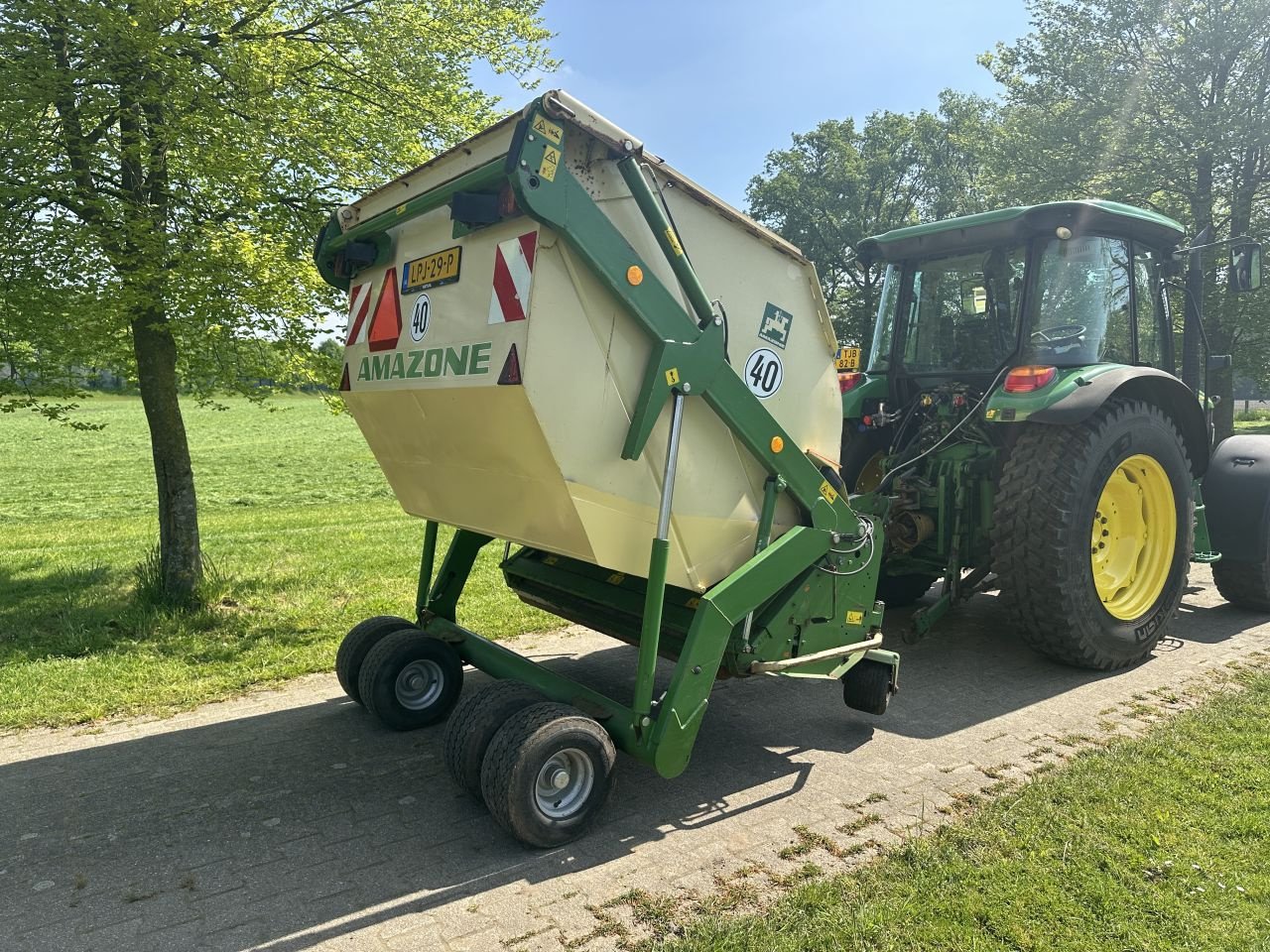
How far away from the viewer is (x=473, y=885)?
2.92 metres

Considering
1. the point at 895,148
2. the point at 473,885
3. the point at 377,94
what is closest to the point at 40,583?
the point at 377,94

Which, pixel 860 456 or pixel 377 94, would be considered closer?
pixel 860 456

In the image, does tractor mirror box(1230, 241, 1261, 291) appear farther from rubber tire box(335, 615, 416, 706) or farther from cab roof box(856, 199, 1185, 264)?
rubber tire box(335, 615, 416, 706)

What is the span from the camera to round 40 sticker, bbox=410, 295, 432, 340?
3.57m

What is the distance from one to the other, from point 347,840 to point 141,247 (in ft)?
13.9

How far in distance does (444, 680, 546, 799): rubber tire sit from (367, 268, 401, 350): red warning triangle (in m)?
1.58

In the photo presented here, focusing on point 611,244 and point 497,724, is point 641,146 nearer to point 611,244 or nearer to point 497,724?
point 611,244

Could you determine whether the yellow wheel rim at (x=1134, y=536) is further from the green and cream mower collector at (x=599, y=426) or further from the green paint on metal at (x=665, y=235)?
the green paint on metal at (x=665, y=235)

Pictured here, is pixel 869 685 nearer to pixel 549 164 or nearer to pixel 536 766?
pixel 536 766

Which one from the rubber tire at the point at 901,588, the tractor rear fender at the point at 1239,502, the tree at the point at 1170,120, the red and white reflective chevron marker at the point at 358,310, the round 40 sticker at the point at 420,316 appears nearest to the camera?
the round 40 sticker at the point at 420,316

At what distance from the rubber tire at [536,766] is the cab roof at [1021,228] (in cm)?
373

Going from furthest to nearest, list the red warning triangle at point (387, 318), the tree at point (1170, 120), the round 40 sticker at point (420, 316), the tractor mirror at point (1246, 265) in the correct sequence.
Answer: the tree at point (1170, 120) < the tractor mirror at point (1246, 265) < the red warning triangle at point (387, 318) < the round 40 sticker at point (420, 316)

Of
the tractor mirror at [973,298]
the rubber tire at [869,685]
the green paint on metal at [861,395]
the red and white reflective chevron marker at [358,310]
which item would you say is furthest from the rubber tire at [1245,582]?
the red and white reflective chevron marker at [358,310]

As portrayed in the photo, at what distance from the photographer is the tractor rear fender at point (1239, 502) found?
6055 mm
